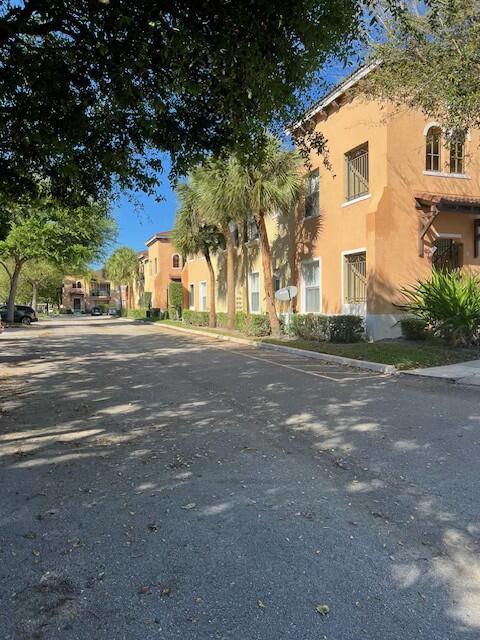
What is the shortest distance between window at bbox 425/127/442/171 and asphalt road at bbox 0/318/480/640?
1123 centimetres

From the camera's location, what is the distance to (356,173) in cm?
1794

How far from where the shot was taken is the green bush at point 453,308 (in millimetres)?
13133

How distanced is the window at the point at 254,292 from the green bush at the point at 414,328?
11.0m

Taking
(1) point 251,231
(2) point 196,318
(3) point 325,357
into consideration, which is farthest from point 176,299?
(3) point 325,357

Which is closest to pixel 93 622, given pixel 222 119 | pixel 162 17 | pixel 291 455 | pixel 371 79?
pixel 291 455

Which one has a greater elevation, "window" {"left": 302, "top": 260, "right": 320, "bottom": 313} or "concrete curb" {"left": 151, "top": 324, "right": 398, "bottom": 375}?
"window" {"left": 302, "top": 260, "right": 320, "bottom": 313}

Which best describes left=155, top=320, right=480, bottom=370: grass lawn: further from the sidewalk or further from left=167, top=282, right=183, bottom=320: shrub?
left=167, top=282, right=183, bottom=320: shrub

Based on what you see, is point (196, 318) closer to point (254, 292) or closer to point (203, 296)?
point (203, 296)

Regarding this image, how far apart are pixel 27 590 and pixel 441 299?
12.5 metres

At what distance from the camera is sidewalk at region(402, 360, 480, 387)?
993 centimetres

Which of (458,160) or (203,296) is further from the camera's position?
(203,296)

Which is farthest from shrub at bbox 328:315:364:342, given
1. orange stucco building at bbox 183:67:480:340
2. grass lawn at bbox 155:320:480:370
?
grass lawn at bbox 155:320:480:370

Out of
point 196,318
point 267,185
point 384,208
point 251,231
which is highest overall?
point 267,185

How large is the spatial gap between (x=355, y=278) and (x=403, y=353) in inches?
214
